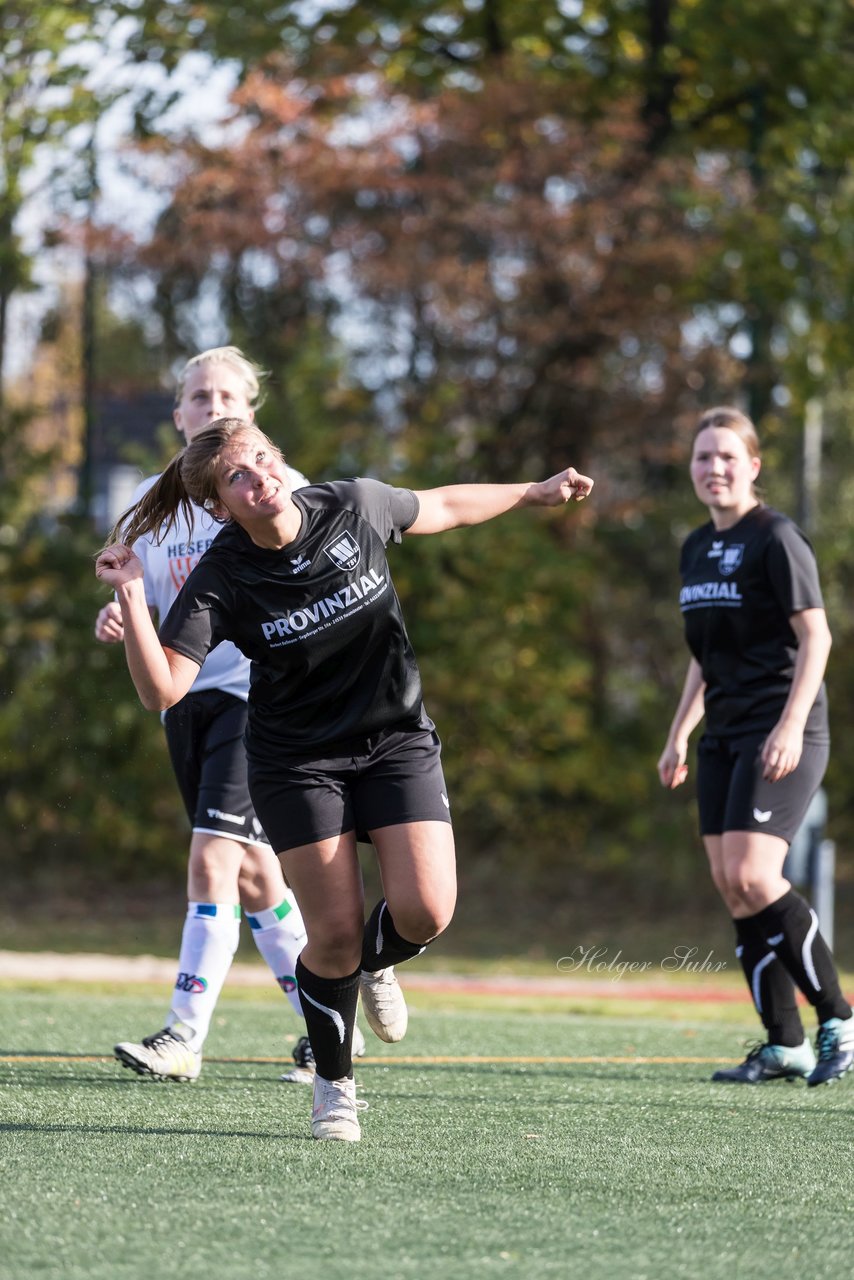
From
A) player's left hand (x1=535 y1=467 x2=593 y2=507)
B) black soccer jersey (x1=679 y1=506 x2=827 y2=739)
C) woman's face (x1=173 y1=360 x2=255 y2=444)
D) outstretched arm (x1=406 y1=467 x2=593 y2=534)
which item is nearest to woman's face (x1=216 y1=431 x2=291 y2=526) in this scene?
outstretched arm (x1=406 y1=467 x2=593 y2=534)

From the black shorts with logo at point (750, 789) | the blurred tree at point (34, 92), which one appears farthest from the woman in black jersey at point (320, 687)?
the blurred tree at point (34, 92)

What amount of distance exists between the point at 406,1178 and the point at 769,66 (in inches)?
492

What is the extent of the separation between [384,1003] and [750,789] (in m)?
1.56

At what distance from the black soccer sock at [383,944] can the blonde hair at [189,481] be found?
3.64ft

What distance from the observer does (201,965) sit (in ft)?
17.9

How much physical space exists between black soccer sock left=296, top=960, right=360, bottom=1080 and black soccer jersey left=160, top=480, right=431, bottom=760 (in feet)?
2.00

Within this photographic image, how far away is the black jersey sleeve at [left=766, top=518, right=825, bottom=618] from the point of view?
5.63 metres

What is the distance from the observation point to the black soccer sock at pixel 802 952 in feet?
18.7

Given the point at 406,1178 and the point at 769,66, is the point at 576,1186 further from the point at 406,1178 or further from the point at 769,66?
the point at 769,66

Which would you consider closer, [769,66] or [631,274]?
[769,66]

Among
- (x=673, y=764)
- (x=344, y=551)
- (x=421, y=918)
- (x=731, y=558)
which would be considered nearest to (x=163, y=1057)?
(x=421, y=918)

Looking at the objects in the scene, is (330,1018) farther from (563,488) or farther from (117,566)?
(563,488)

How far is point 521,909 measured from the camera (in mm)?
14570

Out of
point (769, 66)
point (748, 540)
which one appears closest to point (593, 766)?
point (769, 66)
